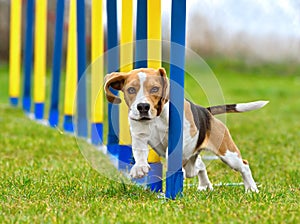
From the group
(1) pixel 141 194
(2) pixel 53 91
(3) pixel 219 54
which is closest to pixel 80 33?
(2) pixel 53 91

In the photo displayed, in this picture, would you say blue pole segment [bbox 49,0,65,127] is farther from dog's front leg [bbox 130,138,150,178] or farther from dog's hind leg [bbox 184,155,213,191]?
dog's front leg [bbox 130,138,150,178]

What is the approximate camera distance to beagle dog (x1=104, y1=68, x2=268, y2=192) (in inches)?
138

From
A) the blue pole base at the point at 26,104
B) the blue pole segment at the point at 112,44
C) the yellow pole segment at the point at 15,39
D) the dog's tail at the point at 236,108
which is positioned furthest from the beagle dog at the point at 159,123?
the yellow pole segment at the point at 15,39

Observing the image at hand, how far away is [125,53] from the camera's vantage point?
4.41m

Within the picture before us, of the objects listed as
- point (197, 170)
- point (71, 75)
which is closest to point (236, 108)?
point (197, 170)

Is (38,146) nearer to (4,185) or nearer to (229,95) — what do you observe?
(4,185)

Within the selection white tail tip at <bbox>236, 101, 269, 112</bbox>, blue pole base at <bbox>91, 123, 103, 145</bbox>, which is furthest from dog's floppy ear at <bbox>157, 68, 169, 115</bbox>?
blue pole base at <bbox>91, 123, 103, 145</bbox>

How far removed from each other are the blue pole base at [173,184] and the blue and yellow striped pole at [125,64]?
1.65 feet

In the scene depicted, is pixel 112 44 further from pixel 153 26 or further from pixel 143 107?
pixel 143 107

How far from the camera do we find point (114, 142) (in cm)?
506

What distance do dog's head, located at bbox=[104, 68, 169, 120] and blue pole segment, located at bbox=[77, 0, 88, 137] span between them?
2526 millimetres

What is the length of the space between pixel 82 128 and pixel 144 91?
12.1 feet

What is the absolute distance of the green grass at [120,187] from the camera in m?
3.25

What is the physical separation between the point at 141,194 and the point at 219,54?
1553 centimetres
